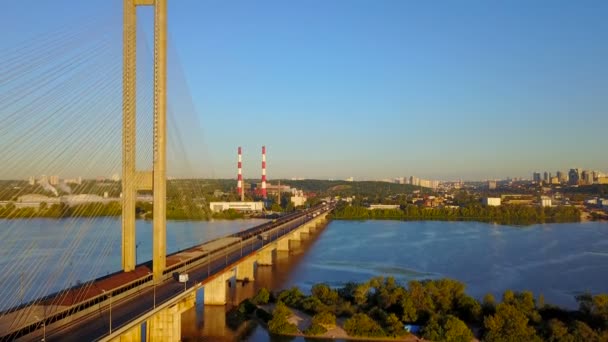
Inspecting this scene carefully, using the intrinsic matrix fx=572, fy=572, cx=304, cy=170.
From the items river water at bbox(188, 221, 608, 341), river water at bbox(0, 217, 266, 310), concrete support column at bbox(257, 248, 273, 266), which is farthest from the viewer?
concrete support column at bbox(257, 248, 273, 266)

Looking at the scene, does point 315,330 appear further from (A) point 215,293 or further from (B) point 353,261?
(B) point 353,261

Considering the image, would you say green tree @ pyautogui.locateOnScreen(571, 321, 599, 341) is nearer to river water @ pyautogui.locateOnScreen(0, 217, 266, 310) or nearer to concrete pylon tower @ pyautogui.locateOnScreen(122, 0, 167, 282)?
concrete pylon tower @ pyautogui.locateOnScreen(122, 0, 167, 282)

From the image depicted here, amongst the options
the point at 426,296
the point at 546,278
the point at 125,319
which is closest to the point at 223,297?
the point at 426,296

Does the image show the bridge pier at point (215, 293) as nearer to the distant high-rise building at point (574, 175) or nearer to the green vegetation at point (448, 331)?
the green vegetation at point (448, 331)

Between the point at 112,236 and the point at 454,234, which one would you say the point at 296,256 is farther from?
the point at 454,234

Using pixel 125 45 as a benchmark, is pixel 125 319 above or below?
below

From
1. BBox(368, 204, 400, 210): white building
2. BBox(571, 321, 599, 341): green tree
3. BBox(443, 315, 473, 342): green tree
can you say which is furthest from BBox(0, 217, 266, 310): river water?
BBox(368, 204, 400, 210): white building
